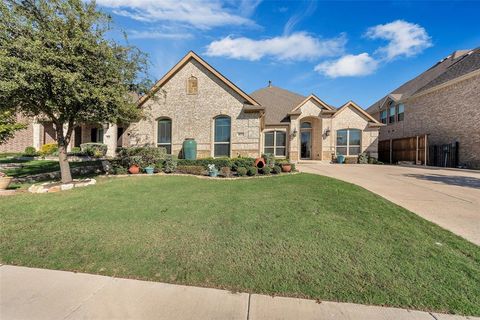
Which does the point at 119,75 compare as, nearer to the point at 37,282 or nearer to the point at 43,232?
the point at 43,232

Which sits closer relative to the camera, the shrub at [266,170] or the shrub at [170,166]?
the shrub at [266,170]

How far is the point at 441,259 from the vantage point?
3488 millimetres

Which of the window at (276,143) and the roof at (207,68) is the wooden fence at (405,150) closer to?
the window at (276,143)

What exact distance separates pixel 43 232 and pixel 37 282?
6.58ft

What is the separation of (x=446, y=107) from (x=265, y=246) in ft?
74.1

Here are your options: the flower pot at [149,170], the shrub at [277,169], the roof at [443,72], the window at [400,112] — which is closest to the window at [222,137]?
the shrub at [277,169]

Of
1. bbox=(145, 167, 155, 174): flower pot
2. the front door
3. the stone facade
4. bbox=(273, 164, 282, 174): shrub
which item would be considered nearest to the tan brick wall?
bbox=(145, 167, 155, 174): flower pot

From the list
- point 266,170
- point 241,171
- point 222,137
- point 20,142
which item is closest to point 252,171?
point 241,171

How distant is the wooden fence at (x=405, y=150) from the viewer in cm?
1878

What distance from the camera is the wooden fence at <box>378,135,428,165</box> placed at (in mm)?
18781

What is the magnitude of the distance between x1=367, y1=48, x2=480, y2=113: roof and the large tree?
22.9 m

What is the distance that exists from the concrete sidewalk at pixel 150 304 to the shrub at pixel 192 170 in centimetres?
883

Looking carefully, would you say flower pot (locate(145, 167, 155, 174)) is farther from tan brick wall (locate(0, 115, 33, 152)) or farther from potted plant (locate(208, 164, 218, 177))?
tan brick wall (locate(0, 115, 33, 152))

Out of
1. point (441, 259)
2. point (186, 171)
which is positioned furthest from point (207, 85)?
point (441, 259)
